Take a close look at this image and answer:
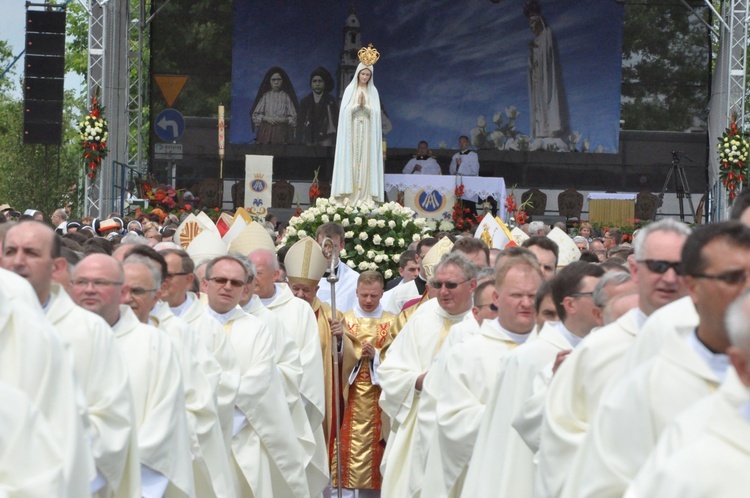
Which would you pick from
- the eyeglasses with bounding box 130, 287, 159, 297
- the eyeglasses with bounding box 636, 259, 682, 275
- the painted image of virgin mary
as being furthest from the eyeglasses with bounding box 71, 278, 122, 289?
the painted image of virgin mary

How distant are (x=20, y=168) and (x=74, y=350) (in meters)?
33.4

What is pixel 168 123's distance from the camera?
25.3 meters

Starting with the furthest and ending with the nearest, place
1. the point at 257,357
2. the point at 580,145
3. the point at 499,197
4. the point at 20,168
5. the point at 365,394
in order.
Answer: the point at 20,168, the point at 580,145, the point at 499,197, the point at 365,394, the point at 257,357

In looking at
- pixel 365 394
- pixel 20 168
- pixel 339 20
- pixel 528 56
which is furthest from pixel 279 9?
pixel 365 394

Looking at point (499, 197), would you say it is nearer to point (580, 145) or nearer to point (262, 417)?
point (580, 145)

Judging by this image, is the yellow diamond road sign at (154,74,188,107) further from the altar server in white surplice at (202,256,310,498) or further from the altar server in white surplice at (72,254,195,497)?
the altar server in white surplice at (72,254,195,497)

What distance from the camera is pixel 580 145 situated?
3095 centimetres

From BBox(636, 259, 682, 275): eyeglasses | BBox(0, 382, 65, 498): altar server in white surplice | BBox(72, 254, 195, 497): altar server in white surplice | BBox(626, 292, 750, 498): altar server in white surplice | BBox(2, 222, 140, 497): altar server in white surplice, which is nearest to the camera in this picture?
BBox(626, 292, 750, 498): altar server in white surplice

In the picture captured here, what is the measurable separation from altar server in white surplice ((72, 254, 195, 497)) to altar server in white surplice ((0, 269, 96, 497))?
1.56 m

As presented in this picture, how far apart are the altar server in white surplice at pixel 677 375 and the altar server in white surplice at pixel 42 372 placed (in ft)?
5.81

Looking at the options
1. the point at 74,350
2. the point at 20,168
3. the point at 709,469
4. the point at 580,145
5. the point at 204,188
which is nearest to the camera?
the point at 709,469

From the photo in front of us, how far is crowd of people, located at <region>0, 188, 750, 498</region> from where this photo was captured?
3.92 metres

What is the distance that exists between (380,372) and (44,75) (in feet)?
39.9

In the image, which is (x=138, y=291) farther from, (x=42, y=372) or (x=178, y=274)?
(x=42, y=372)
